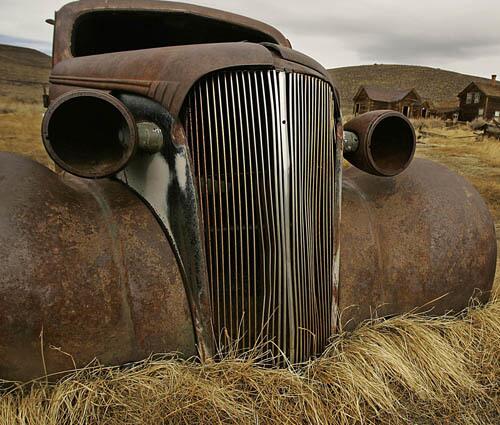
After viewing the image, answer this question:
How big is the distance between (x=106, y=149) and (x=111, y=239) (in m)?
0.36

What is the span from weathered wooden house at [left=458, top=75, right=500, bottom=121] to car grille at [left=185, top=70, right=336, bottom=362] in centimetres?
4436

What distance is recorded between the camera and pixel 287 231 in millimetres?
1654

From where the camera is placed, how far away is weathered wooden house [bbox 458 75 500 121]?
1619 inches

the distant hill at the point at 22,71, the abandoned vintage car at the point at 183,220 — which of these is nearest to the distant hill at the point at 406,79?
the distant hill at the point at 22,71

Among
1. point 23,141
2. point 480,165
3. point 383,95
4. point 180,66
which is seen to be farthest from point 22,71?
point 180,66

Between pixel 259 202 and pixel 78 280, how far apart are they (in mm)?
681

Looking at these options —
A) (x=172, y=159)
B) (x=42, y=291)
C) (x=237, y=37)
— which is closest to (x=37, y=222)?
(x=42, y=291)

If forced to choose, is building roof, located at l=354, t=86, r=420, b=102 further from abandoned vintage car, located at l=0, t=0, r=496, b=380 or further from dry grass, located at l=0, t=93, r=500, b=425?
abandoned vintage car, located at l=0, t=0, r=496, b=380

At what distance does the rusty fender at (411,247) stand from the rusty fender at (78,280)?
0.79m

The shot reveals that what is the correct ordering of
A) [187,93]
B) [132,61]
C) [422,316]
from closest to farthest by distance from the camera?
[187,93]
[132,61]
[422,316]

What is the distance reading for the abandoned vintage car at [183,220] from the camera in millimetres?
1531

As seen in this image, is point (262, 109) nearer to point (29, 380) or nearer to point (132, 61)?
point (132, 61)

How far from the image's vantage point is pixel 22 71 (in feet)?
181

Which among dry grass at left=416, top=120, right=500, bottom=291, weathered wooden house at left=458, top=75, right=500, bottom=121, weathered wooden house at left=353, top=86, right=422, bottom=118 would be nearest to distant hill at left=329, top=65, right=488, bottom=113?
weathered wooden house at left=353, top=86, right=422, bottom=118
